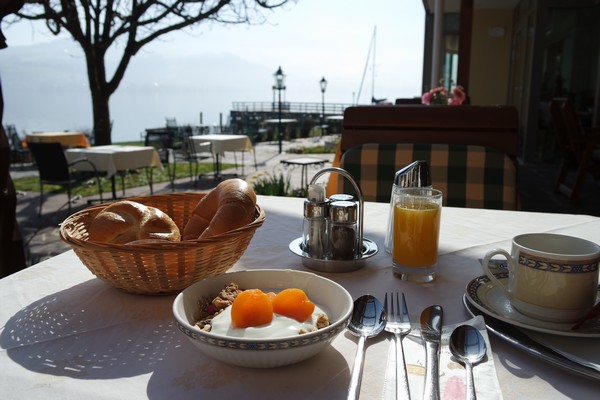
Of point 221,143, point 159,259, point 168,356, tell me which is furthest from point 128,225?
point 221,143

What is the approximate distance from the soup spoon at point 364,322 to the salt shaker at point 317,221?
231mm

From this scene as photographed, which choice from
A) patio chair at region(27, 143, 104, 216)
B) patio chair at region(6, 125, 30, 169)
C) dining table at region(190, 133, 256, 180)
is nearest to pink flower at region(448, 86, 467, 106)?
patio chair at region(27, 143, 104, 216)

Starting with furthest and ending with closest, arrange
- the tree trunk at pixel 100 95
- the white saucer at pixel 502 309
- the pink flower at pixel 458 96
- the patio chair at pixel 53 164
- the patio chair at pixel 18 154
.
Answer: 1. the patio chair at pixel 18 154
2. the tree trunk at pixel 100 95
3. the patio chair at pixel 53 164
4. the pink flower at pixel 458 96
5. the white saucer at pixel 502 309

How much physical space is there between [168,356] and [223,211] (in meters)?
0.32

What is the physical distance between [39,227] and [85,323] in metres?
4.70

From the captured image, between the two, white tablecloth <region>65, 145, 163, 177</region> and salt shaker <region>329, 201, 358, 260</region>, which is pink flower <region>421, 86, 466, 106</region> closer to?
salt shaker <region>329, 201, 358, 260</region>

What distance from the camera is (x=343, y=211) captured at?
94 cm

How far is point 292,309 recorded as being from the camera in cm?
63

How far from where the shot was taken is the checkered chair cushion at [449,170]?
1.90 meters

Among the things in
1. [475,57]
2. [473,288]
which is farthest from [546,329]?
[475,57]

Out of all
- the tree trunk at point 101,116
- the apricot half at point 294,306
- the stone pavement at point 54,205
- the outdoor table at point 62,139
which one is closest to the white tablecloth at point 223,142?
the stone pavement at point 54,205

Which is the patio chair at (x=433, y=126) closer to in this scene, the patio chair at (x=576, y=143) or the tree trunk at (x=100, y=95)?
the patio chair at (x=576, y=143)

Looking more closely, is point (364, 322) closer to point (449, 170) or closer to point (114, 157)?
point (449, 170)

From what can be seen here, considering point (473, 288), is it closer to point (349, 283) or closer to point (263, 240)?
point (349, 283)
